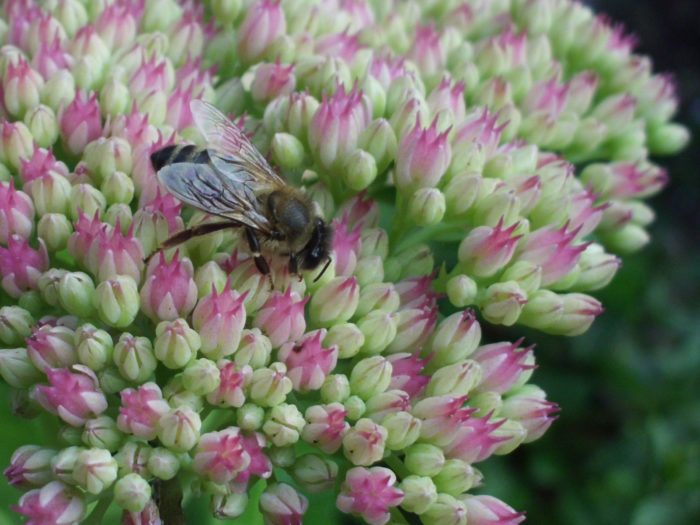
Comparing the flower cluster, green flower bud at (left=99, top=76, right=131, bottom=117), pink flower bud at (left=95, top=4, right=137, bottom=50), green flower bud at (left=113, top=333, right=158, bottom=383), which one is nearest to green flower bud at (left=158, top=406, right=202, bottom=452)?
the flower cluster

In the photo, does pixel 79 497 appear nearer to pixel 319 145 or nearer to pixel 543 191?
pixel 319 145

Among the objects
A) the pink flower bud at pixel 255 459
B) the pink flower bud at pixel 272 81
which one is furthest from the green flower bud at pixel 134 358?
the pink flower bud at pixel 272 81

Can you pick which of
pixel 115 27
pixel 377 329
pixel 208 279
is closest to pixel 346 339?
pixel 377 329

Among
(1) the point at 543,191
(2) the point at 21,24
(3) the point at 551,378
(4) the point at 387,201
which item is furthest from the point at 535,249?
(3) the point at 551,378

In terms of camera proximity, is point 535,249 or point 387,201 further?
point 387,201

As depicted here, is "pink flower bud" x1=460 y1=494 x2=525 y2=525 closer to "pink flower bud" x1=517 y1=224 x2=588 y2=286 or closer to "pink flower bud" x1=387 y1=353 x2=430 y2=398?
"pink flower bud" x1=387 y1=353 x2=430 y2=398

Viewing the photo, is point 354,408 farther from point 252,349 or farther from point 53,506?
point 53,506

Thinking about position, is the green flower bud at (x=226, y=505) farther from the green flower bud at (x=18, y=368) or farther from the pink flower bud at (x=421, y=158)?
the pink flower bud at (x=421, y=158)
